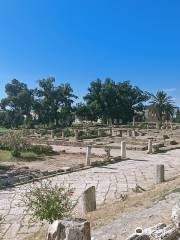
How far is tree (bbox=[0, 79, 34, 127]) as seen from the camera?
7281 cm

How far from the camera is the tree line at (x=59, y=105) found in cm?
7300

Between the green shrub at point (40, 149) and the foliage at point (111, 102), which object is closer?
the green shrub at point (40, 149)

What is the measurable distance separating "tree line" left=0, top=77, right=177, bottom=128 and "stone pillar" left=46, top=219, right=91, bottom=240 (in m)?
65.6

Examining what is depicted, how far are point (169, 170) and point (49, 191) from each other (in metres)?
11.1

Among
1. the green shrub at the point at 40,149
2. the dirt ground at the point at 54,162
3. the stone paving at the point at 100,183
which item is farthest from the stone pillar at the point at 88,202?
the green shrub at the point at 40,149

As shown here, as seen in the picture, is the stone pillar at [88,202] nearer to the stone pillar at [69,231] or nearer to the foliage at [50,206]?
the foliage at [50,206]

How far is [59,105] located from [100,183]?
196 ft

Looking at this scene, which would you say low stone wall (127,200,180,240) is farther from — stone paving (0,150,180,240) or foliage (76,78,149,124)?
foliage (76,78,149,124)

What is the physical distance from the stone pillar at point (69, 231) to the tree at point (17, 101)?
222ft

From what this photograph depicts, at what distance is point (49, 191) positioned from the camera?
8.53 meters

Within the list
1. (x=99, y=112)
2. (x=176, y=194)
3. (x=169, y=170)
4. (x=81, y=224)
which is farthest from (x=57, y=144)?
(x=99, y=112)

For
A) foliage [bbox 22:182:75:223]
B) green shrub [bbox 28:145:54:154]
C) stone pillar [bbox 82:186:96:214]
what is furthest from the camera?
green shrub [bbox 28:145:54:154]

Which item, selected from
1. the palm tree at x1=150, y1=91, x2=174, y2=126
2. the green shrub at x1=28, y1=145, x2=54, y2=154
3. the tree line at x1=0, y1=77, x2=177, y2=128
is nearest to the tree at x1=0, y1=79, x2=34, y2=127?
the tree line at x1=0, y1=77, x2=177, y2=128

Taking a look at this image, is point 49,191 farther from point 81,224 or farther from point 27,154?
→ point 27,154
